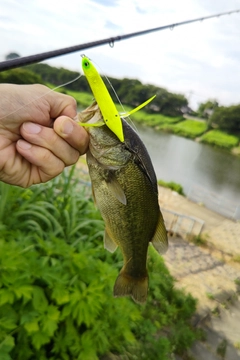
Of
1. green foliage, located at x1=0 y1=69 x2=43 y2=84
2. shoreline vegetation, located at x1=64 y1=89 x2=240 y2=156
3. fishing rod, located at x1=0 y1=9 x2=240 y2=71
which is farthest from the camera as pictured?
shoreline vegetation, located at x1=64 y1=89 x2=240 y2=156

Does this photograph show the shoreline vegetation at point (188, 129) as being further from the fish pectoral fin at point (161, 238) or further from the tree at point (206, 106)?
the fish pectoral fin at point (161, 238)

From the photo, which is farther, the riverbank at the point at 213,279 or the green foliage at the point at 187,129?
the green foliage at the point at 187,129

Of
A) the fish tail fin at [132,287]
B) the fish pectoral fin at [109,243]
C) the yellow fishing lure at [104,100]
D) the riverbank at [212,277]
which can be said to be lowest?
the riverbank at [212,277]

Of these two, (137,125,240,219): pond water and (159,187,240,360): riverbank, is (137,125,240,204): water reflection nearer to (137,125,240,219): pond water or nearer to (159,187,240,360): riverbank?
(137,125,240,219): pond water

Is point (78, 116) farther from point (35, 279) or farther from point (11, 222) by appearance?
point (11, 222)

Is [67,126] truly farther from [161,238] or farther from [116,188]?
[161,238]

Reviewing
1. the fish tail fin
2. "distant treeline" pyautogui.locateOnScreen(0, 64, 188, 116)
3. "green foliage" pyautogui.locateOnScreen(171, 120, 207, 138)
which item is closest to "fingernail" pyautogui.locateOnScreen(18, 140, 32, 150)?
the fish tail fin

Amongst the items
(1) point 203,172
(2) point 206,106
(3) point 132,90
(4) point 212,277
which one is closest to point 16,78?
(3) point 132,90

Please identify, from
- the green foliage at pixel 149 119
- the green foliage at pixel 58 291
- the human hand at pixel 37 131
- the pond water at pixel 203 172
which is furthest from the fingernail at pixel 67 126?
the green foliage at pixel 149 119
